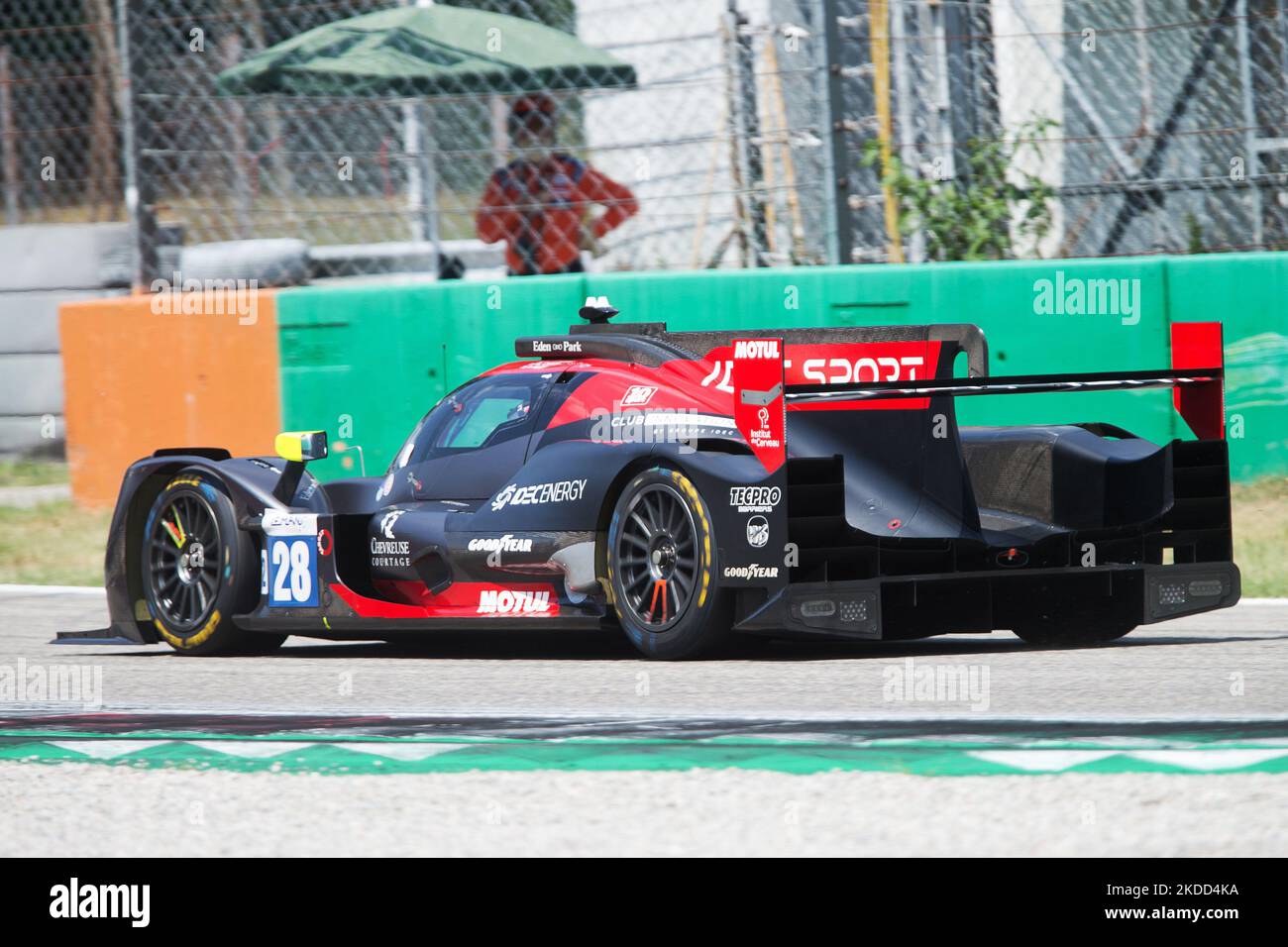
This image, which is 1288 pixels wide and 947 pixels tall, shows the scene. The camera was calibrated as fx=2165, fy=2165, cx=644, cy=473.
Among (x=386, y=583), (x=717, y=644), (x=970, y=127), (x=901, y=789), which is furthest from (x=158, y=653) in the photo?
(x=970, y=127)

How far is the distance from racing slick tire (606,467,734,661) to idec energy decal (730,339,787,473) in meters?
0.27

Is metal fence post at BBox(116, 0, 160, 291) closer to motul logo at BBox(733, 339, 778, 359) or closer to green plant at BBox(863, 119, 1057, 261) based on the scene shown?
green plant at BBox(863, 119, 1057, 261)

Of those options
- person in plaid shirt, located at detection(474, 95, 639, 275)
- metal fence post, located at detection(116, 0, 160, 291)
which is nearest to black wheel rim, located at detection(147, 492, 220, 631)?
person in plaid shirt, located at detection(474, 95, 639, 275)

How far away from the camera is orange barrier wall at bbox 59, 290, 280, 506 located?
12.1m

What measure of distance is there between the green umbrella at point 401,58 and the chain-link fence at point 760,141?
133 centimetres

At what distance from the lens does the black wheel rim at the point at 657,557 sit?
695 cm

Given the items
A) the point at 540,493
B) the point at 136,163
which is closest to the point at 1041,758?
the point at 540,493

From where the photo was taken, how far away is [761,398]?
672cm

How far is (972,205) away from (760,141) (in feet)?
4.25

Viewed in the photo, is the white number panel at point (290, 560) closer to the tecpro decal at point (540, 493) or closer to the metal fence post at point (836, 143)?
the tecpro decal at point (540, 493)

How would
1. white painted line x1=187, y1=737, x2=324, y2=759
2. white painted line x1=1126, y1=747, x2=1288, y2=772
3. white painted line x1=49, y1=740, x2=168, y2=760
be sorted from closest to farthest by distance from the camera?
white painted line x1=1126, y1=747, x2=1288, y2=772 < white painted line x1=187, y1=737, x2=324, y2=759 < white painted line x1=49, y1=740, x2=168, y2=760

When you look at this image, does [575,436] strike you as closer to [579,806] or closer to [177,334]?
[579,806]

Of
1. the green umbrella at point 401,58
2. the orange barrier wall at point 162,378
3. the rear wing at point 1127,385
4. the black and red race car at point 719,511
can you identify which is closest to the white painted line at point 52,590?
the orange barrier wall at point 162,378
